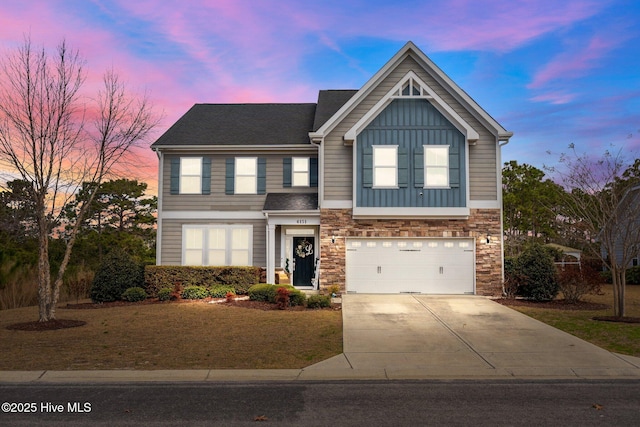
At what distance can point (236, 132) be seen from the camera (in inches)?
959

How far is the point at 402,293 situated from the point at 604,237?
758 centimetres

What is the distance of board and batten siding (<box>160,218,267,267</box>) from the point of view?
23016 millimetres

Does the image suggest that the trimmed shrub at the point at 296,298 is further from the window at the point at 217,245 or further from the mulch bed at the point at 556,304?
the mulch bed at the point at 556,304

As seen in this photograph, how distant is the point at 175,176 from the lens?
A: 23.4 m

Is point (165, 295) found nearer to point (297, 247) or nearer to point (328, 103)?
point (297, 247)

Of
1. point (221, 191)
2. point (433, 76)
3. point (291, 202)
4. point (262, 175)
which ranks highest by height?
point (433, 76)

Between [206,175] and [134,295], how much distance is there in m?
6.14

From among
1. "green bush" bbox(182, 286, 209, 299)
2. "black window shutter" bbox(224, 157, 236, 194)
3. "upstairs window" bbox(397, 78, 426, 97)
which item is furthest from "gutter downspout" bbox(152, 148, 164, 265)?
"upstairs window" bbox(397, 78, 426, 97)

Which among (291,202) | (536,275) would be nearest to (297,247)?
(291,202)

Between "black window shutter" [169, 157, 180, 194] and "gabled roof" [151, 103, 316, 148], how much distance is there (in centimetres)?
73

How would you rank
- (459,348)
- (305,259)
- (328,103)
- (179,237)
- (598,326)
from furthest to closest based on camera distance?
1. (328,103)
2. (179,237)
3. (305,259)
4. (598,326)
5. (459,348)

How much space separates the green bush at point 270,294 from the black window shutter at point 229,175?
5377mm

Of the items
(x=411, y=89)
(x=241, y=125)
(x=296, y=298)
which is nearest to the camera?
(x=296, y=298)

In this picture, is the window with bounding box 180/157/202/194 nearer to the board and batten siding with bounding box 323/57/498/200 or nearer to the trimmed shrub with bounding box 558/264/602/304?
the board and batten siding with bounding box 323/57/498/200
